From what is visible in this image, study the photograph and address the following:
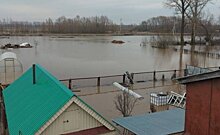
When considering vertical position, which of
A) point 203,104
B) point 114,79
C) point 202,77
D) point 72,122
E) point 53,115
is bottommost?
point 114,79

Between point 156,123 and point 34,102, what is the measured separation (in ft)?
12.7

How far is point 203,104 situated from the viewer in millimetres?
6645

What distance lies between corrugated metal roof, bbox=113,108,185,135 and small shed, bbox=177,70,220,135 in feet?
3.76

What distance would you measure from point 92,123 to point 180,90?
9.49 m

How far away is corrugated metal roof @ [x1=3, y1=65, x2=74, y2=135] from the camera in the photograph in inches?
297

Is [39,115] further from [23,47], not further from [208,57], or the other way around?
[23,47]

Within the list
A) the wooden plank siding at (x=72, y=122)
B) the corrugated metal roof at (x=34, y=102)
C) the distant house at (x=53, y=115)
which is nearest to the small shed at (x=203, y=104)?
the distant house at (x=53, y=115)

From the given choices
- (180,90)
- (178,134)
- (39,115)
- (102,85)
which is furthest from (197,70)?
(39,115)

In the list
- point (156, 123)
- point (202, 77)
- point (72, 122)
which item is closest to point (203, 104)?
point (202, 77)

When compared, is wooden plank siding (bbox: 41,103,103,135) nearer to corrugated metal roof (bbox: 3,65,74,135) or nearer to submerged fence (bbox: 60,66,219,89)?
corrugated metal roof (bbox: 3,65,74,135)

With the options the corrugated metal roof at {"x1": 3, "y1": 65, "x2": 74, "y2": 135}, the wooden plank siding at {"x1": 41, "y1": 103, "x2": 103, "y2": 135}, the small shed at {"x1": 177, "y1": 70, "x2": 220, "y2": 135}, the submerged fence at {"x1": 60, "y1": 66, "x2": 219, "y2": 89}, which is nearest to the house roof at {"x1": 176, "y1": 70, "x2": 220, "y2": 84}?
the small shed at {"x1": 177, "y1": 70, "x2": 220, "y2": 135}

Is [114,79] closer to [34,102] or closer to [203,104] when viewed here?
[34,102]

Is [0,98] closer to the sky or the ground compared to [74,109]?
closer to the ground

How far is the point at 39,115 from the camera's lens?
7.73 meters
